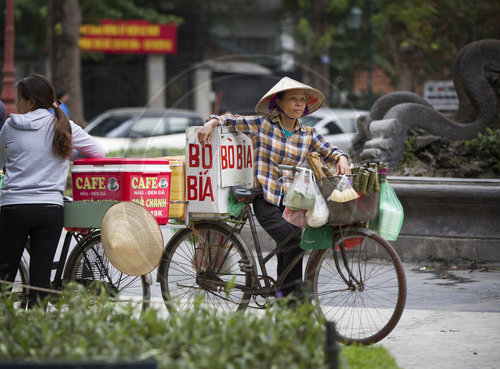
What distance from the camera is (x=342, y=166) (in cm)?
578

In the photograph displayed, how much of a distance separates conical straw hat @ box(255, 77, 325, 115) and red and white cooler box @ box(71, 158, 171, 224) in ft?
2.52

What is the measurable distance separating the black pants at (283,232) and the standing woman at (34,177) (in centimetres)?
134

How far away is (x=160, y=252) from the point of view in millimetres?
5645

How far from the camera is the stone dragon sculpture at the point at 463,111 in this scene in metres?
10.8

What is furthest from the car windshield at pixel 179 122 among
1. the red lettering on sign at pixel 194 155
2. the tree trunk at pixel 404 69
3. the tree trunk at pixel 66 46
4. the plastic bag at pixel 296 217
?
the plastic bag at pixel 296 217

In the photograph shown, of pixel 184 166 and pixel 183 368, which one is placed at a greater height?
pixel 184 166

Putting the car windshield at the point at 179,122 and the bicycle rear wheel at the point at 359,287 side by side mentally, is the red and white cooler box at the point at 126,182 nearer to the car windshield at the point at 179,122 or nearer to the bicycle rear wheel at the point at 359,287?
the bicycle rear wheel at the point at 359,287

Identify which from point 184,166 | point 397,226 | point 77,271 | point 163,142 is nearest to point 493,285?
point 397,226

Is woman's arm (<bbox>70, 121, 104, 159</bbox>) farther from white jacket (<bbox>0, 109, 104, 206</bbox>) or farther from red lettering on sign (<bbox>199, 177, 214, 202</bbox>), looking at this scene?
red lettering on sign (<bbox>199, 177, 214, 202</bbox>)

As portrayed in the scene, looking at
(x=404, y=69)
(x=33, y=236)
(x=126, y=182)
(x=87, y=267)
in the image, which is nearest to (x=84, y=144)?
(x=126, y=182)

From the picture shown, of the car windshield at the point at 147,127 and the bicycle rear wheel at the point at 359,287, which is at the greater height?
the car windshield at the point at 147,127

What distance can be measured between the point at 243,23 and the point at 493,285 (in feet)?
113

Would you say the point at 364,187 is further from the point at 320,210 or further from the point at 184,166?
the point at 184,166

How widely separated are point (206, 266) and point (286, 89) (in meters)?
1.39
